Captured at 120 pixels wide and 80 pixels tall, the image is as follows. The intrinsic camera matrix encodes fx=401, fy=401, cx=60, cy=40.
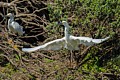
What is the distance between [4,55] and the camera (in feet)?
22.9

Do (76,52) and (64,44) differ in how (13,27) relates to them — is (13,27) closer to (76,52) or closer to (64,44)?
(76,52)

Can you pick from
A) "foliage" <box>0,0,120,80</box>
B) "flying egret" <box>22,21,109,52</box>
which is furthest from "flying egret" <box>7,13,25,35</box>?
"flying egret" <box>22,21,109,52</box>

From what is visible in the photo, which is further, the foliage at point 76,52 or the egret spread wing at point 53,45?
the foliage at point 76,52

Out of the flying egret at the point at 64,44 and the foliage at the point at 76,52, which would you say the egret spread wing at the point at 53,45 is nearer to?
the flying egret at the point at 64,44

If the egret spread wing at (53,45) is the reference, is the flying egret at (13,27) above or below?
below

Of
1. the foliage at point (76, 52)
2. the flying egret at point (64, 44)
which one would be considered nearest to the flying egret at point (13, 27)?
the foliage at point (76, 52)

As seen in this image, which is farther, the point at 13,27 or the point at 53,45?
the point at 13,27

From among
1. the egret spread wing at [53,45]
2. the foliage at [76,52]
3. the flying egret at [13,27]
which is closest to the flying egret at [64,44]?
the egret spread wing at [53,45]

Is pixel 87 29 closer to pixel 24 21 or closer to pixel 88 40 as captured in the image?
pixel 88 40

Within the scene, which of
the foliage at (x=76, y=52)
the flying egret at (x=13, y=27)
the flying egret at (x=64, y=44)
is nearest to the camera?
the flying egret at (x=64, y=44)

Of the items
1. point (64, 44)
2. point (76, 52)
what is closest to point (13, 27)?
point (76, 52)

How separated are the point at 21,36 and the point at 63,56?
1.13 m

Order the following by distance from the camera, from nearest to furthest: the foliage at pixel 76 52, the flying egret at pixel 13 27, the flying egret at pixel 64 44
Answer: the flying egret at pixel 64 44 → the foliage at pixel 76 52 → the flying egret at pixel 13 27

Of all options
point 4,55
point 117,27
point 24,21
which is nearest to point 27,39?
point 24,21
